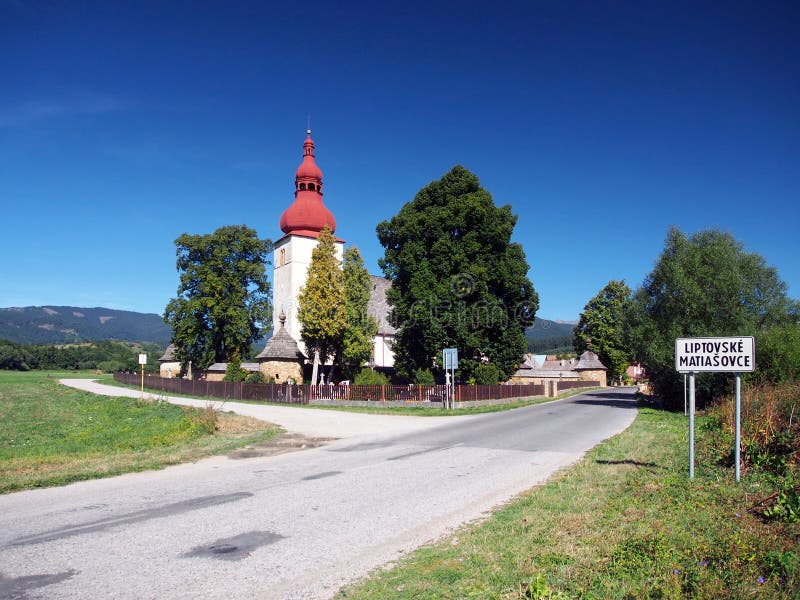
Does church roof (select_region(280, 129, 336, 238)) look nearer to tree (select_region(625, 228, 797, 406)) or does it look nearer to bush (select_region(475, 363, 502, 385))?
bush (select_region(475, 363, 502, 385))

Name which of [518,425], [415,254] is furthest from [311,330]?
[518,425]

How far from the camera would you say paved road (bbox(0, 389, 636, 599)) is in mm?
4898

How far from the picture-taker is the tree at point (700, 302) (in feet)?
87.4

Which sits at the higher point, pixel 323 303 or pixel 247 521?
pixel 323 303

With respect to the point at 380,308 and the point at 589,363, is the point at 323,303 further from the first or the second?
the point at 589,363

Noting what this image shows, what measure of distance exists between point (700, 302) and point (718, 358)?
20714mm

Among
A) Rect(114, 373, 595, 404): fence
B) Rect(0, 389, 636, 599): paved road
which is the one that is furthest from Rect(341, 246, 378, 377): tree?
Rect(0, 389, 636, 599): paved road

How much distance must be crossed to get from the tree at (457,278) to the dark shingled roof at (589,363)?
38.0 meters

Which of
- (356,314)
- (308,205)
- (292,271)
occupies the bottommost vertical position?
(356,314)

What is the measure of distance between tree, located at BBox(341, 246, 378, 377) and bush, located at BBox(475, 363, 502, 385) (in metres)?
7.31

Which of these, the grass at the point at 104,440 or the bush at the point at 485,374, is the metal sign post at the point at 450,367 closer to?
the bush at the point at 485,374

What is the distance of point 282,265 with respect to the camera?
1914 inches

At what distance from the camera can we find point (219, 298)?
45062mm

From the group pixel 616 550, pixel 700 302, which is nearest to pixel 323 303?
pixel 700 302
